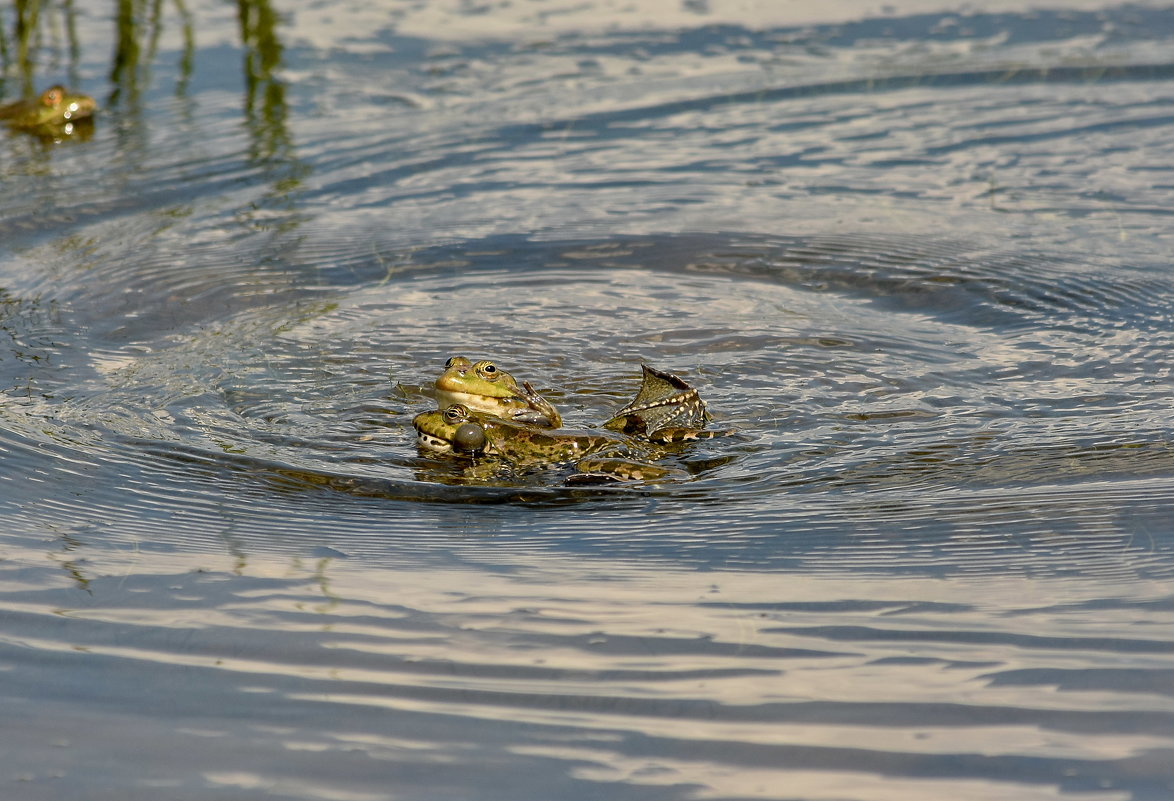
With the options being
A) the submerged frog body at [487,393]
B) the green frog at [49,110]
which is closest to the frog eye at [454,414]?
the submerged frog body at [487,393]

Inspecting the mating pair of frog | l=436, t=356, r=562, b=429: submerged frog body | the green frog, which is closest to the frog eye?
the mating pair of frog

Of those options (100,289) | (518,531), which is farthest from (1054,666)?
(100,289)

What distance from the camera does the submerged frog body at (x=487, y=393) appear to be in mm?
5305

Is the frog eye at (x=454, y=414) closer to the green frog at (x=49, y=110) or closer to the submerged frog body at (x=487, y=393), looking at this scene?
the submerged frog body at (x=487, y=393)

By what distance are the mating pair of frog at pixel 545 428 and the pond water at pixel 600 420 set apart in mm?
129

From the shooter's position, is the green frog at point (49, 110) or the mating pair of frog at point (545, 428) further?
the green frog at point (49, 110)

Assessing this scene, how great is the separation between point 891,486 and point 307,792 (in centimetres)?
253

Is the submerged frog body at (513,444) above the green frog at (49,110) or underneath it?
underneath

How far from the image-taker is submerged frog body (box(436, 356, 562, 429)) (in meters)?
5.30

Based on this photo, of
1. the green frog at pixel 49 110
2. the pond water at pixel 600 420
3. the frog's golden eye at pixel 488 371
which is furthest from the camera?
the green frog at pixel 49 110

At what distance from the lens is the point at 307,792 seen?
3082mm

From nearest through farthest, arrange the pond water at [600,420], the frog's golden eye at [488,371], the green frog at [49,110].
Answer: the pond water at [600,420]
the frog's golden eye at [488,371]
the green frog at [49,110]

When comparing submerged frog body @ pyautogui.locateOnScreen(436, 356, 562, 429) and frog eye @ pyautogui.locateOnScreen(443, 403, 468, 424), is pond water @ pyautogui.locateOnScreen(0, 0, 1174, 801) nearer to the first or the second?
frog eye @ pyautogui.locateOnScreen(443, 403, 468, 424)

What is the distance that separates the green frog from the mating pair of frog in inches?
264
